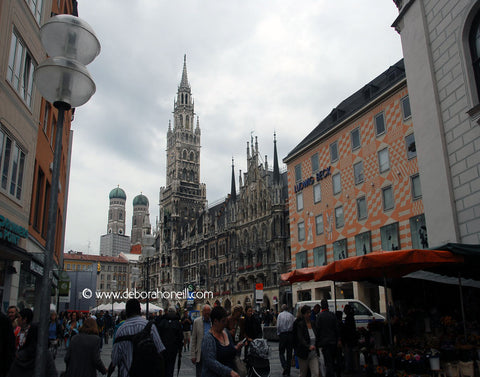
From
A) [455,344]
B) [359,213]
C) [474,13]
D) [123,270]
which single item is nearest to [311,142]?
[359,213]

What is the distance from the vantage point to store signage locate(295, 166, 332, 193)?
121 ft

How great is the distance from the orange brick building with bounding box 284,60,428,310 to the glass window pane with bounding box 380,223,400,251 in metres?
0.07

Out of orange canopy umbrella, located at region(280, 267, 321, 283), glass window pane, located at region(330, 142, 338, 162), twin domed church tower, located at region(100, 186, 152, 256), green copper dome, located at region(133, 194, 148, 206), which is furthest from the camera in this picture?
green copper dome, located at region(133, 194, 148, 206)

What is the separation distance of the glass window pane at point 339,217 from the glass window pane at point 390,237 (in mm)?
4442

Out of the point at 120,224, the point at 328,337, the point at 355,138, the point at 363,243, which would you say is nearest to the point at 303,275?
the point at 328,337

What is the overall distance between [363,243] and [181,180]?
69.0 meters

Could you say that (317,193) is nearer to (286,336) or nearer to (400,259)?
(286,336)

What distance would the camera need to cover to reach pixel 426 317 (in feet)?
42.3

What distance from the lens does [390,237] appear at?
30.1 metres

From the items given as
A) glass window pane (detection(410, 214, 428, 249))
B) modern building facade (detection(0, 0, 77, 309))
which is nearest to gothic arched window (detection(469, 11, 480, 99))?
modern building facade (detection(0, 0, 77, 309))

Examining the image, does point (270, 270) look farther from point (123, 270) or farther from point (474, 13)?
point (123, 270)

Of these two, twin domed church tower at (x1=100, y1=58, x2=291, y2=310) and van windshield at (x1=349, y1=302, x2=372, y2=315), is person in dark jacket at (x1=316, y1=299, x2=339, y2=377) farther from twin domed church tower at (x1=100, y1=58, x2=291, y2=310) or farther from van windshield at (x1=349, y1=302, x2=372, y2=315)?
twin domed church tower at (x1=100, y1=58, x2=291, y2=310)

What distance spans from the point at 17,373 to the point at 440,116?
1359 cm

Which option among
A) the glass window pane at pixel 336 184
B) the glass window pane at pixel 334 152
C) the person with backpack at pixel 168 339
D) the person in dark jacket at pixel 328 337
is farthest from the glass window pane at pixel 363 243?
the person with backpack at pixel 168 339
